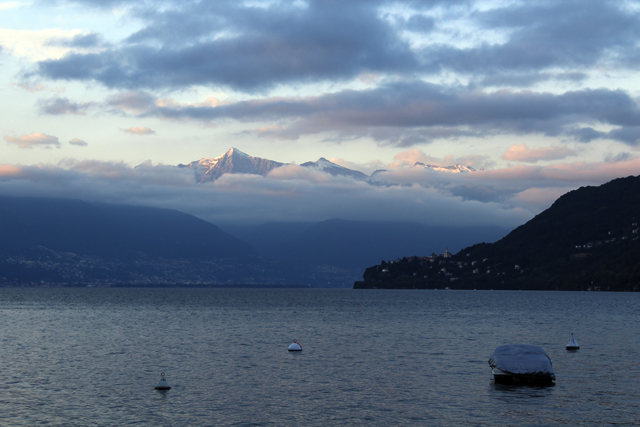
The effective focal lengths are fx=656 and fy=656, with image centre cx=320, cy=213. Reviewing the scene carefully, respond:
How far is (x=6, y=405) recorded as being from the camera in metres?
43.9

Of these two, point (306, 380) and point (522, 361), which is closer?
point (522, 361)

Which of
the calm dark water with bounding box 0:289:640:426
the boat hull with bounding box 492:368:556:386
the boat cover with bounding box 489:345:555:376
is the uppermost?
the boat cover with bounding box 489:345:555:376

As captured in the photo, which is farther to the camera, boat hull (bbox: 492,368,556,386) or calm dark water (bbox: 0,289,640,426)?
boat hull (bbox: 492,368,556,386)

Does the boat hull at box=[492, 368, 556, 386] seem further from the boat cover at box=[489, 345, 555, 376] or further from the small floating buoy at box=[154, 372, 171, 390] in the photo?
the small floating buoy at box=[154, 372, 171, 390]

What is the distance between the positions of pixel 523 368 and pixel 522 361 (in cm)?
84

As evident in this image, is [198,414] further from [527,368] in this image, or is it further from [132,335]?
[132,335]

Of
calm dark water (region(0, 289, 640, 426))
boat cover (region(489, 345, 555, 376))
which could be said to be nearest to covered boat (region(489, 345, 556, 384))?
boat cover (region(489, 345, 555, 376))

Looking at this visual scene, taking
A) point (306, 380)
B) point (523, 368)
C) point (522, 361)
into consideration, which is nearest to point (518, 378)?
point (523, 368)

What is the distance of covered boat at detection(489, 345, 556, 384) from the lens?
53.3 m

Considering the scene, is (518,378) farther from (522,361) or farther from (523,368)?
(522,361)

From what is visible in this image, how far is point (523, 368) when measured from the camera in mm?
54125

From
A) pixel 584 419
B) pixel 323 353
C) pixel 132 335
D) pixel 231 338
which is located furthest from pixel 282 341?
pixel 584 419

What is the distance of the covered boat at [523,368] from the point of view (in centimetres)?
5334

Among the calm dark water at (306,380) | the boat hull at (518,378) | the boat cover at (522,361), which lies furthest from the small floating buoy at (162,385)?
the boat cover at (522,361)
